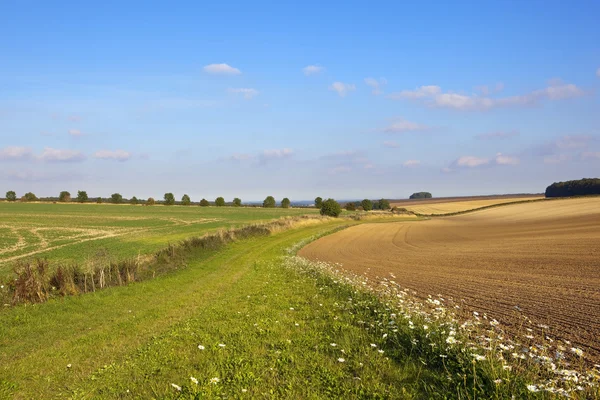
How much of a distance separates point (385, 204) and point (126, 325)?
366ft

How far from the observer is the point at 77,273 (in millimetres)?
15617

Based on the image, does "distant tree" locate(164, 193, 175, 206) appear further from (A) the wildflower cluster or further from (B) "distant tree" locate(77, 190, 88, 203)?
(A) the wildflower cluster

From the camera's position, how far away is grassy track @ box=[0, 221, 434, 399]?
571 centimetres

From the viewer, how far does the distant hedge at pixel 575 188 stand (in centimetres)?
9868

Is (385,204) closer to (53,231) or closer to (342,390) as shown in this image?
(53,231)

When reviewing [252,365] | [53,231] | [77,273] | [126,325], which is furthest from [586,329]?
[53,231]

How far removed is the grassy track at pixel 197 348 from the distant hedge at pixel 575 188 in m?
115

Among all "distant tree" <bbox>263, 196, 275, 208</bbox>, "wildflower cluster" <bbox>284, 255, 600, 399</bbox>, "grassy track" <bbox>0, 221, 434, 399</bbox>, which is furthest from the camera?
"distant tree" <bbox>263, 196, 275, 208</bbox>

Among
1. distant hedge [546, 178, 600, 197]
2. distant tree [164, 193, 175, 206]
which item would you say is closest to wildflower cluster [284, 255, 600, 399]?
distant hedge [546, 178, 600, 197]

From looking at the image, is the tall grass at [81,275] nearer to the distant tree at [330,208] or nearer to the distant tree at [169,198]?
the distant tree at [330,208]

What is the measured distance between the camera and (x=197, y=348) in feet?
24.9

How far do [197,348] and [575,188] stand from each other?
126527mm

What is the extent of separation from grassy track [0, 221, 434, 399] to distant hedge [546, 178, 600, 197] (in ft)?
378

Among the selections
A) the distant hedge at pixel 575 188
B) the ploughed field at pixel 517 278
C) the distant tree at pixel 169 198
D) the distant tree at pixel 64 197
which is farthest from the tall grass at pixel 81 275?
the distant tree at pixel 64 197
